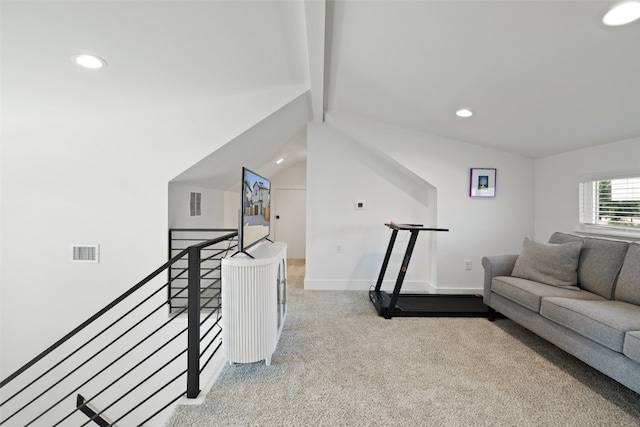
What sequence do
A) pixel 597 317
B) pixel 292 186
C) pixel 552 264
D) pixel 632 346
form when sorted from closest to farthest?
pixel 632 346 → pixel 597 317 → pixel 552 264 → pixel 292 186

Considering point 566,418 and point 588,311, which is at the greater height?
point 588,311

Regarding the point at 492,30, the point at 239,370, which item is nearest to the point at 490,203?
the point at 492,30

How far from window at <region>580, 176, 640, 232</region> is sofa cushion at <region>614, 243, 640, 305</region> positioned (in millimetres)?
605

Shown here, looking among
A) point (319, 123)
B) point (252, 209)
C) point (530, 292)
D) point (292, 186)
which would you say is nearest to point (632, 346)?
point (530, 292)

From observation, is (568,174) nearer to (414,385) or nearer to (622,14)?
(622,14)

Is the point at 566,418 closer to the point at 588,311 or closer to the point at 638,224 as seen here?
the point at 588,311

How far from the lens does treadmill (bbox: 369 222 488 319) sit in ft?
10.4

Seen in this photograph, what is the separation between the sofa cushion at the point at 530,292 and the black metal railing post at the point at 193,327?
255 centimetres

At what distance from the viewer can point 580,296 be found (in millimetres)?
2449

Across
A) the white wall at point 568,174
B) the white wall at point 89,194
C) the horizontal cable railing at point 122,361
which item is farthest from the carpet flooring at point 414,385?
the white wall at point 89,194

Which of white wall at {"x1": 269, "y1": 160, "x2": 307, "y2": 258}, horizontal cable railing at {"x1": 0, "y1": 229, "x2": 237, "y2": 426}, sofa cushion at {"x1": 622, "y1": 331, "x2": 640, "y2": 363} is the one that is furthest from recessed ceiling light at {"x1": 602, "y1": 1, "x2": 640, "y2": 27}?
white wall at {"x1": 269, "y1": 160, "x2": 307, "y2": 258}

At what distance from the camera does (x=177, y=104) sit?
2.91m

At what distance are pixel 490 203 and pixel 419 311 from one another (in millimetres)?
1857

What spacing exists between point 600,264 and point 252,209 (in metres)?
2.95
